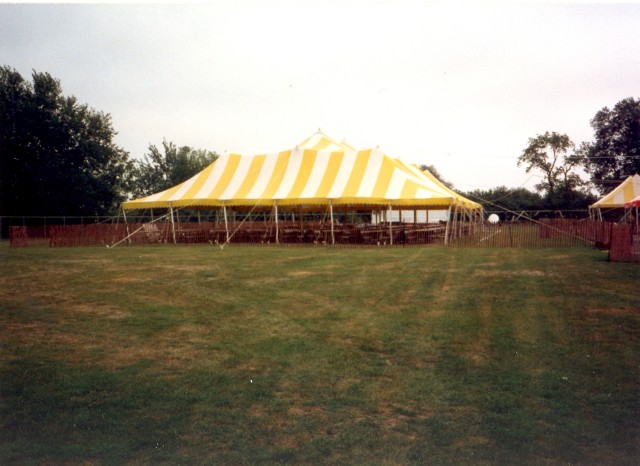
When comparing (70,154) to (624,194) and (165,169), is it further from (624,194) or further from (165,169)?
(624,194)

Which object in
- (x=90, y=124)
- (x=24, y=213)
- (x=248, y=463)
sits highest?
(x=90, y=124)

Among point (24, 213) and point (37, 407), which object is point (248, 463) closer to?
point (37, 407)

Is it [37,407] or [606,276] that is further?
[606,276]

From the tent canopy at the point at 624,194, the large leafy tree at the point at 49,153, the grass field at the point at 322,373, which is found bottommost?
the grass field at the point at 322,373

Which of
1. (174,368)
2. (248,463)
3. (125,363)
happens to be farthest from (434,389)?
(125,363)

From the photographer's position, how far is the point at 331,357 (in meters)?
4.74

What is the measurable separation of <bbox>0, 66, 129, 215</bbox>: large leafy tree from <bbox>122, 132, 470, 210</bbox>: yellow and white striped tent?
13088mm

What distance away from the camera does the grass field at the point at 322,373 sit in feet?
10.1

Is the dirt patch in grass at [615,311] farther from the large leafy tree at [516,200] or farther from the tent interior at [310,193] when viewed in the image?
the large leafy tree at [516,200]

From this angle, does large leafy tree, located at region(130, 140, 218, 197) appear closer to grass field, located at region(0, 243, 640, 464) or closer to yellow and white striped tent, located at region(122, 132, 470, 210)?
yellow and white striped tent, located at region(122, 132, 470, 210)

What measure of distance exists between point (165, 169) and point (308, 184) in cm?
3242

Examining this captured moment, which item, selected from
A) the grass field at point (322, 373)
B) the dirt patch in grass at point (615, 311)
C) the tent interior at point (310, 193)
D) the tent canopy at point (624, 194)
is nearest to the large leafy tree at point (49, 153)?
the tent interior at point (310, 193)

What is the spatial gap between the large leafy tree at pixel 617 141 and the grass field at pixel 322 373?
35.5 m

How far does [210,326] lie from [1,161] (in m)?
30.2
